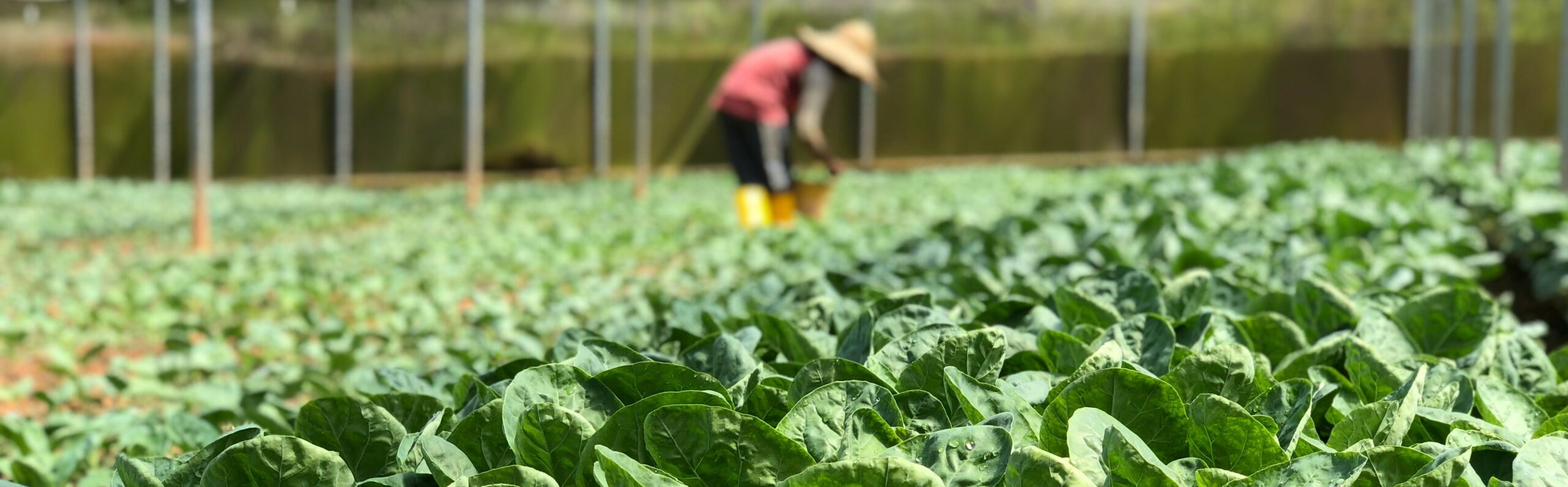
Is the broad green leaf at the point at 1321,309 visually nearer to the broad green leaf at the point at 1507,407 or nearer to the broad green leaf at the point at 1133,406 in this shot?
the broad green leaf at the point at 1507,407

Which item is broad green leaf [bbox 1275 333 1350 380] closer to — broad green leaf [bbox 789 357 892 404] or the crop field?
the crop field

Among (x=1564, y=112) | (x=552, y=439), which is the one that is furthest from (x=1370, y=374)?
(x=1564, y=112)

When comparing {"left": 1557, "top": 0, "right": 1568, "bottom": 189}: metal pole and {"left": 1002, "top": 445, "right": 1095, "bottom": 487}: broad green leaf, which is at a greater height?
{"left": 1557, "top": 0, "right": 1568, "bottom": 189}: metal pole

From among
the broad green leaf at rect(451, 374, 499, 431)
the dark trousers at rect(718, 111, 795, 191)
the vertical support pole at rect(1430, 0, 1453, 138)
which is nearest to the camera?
the broad green leaf at rect(451, 374, 499, 431)

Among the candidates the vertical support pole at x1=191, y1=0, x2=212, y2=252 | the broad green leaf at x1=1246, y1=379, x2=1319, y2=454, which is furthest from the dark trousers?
the broad green leaf at x1=1246, y1=379, x2=1319, y2=454

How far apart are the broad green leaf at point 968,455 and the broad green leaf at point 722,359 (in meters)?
0.45

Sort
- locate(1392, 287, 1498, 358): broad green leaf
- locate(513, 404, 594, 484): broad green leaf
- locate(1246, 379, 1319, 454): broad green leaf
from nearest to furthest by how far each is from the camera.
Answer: locate(513, 404, 594, 484): broad green leaf < locate(1246, 379, 1319, 454): broad green leaf < locate(1392, 287, 1498, 358): broad green leaf

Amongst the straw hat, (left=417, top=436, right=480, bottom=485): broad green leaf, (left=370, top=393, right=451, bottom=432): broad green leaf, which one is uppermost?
the straw hat

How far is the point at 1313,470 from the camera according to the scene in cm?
127

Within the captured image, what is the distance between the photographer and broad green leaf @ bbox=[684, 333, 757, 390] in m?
1.76

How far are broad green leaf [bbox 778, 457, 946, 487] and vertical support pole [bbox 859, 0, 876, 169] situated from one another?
15.2 m

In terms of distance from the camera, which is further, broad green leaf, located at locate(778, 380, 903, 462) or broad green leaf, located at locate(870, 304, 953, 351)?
broad green leaf, located at locate(870, 304, 953, 351)

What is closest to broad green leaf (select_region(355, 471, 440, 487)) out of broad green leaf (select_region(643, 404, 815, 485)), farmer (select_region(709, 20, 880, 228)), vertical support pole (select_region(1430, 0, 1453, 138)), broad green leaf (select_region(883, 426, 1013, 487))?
broad green leaf (select_region(643, 404, 815, 485))

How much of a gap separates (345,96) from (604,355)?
14.9m
